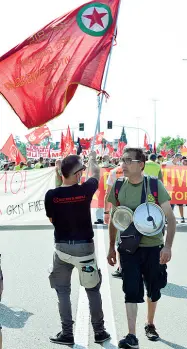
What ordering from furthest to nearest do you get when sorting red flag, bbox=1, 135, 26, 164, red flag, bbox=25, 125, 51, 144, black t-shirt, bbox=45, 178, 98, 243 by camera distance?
red flag, bbox=25, 125, 51, 144
red flag, bbox=1, 135, 26, 164
black t-shirt, bbox=45, 178, 98, 243

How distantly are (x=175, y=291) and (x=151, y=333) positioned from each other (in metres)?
1.88

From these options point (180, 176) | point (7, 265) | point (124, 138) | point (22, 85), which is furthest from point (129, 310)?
point (124, 138)

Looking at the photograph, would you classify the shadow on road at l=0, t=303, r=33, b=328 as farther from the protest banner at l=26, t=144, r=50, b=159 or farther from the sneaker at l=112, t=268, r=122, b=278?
the protest banner at l=26, t=144, r=50, b=159

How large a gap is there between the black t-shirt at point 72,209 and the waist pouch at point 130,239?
0.98ft

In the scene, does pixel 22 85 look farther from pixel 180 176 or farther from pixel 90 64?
pixel 180 176

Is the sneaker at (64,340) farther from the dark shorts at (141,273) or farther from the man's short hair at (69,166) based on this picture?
the man's short hair at (69,166)

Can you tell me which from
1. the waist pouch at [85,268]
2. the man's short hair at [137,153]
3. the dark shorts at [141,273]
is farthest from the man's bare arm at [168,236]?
the waist pouch at [85,268]

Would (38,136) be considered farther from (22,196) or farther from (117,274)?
(117,274)

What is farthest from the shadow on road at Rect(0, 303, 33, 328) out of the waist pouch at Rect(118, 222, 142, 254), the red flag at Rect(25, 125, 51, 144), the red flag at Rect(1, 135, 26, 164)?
the red flag at Rect(25, 125, 51, 144)

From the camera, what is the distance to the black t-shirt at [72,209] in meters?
5.13

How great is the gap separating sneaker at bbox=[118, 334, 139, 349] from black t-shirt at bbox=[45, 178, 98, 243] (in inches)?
35.1

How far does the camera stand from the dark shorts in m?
5.18

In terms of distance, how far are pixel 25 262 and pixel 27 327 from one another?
3372 mm

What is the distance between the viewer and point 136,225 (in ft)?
16.9
